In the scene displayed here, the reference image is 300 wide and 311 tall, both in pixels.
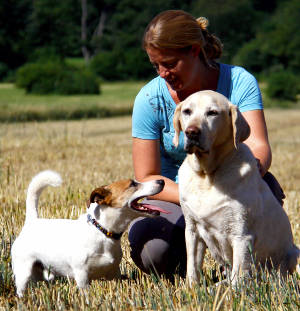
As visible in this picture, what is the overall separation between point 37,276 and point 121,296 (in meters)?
0.94

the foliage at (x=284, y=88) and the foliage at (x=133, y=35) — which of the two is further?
the foliage at (x=133, y=35)

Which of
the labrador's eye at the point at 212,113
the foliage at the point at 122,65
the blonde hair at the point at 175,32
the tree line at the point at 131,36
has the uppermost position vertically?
the blonde hair at the point at 175,32

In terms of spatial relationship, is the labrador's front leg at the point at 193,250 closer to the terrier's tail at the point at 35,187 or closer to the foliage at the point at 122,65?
the terrier's tail at the point at 35,187

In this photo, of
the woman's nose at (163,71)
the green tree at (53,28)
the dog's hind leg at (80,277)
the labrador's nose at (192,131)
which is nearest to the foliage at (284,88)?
the green tree at (53,28)

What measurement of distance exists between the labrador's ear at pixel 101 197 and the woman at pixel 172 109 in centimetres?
37

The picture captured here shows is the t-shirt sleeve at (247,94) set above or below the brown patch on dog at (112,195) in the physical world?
above

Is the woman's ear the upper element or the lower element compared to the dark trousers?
upper

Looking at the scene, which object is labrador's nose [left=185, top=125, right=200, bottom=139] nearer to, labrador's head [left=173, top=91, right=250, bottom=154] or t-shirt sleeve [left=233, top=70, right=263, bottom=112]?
labrador's head [left=173, top=91, right=250, bottom=154]

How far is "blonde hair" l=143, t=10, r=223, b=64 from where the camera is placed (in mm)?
3695

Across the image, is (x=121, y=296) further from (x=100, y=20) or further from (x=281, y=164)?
(x=100, y=20)

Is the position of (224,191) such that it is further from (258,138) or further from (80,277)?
(80,277)

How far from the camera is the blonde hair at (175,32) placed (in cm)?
370

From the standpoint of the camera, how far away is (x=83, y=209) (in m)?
5.61

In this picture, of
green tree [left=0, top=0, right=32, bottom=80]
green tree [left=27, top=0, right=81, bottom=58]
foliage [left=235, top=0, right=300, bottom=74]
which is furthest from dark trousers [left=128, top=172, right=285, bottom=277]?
foliage [left=235, top=0, right=300, bottom=74]
